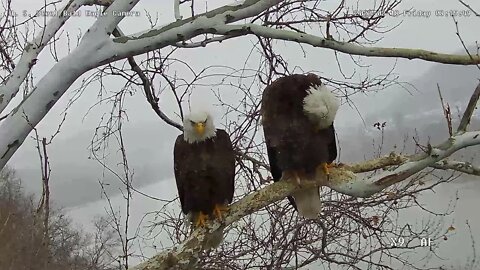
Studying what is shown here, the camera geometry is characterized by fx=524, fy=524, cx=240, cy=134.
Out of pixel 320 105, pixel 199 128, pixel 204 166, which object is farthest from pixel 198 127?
pixel 320 105

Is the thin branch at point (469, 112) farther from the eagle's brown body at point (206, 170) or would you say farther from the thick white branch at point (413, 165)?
the eagle's brown body at point (206, 170)

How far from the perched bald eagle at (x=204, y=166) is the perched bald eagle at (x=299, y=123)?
0.73 ft

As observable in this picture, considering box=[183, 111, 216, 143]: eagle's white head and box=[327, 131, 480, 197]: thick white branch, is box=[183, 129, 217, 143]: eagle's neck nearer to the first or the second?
box=[183, 111, 216, 143]: eagle's white head

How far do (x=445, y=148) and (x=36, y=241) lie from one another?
3780mm

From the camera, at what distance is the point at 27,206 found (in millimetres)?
5113

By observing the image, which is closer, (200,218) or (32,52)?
(200,218)

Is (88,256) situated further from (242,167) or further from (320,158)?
(320,158)

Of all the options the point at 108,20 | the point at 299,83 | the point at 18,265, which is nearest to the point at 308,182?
the point at 299,83

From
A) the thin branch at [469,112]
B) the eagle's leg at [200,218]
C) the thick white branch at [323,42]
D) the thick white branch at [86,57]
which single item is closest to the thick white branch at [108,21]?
the thick white branch at [86,57]

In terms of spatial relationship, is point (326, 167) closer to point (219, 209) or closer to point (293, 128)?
point (293, 128)

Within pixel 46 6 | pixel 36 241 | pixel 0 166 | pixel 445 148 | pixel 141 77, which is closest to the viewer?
pixel 445 148

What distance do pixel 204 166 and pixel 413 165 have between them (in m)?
0.89

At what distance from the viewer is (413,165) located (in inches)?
72.2

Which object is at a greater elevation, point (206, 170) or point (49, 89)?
point (49, 89)
